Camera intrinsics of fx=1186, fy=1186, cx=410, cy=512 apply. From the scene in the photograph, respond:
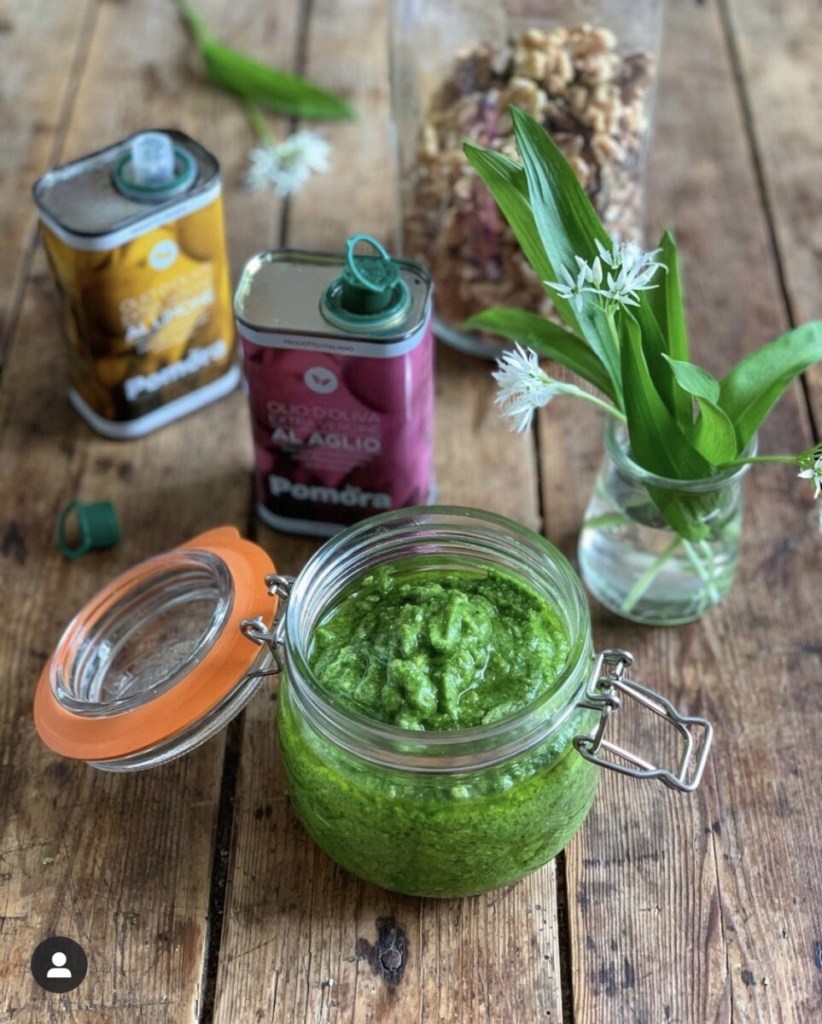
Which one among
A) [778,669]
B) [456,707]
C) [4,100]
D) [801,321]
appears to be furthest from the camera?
[4,100]

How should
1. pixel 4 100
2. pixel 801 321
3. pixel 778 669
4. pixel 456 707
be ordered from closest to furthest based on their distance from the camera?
pixel 456 707 → pixel 778 669 → pixel 801 321 → pixel 4 100

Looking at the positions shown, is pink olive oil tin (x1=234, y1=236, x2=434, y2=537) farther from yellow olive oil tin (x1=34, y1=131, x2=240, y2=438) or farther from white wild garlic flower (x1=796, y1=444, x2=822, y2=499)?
white wild garlic flower (x1=796, y1=444, x2=822, y2=499)

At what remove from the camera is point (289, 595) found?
715mm

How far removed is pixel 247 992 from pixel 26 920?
5.9 inches

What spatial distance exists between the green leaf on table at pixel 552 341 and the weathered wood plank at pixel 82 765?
0.27 m

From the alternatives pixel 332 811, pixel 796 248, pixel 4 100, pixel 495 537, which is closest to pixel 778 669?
pixel 495 537

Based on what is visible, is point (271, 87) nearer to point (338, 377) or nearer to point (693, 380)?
point (338, 377)

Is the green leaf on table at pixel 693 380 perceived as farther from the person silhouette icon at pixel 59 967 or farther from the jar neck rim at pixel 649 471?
the person silhouette icon at pixel 59 967

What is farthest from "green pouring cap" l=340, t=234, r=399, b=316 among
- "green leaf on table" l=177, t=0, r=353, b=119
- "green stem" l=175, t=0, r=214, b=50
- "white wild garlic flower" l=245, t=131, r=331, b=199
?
"green stem" l=175, t=0, r=214, b=50

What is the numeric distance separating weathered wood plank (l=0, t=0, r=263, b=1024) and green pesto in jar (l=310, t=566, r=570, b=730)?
0.56 feet

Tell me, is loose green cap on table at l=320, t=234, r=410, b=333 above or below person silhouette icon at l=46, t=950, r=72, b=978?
above

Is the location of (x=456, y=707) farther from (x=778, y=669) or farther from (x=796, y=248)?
(x=796, y=248)

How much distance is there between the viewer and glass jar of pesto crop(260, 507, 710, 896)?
2.16 ft

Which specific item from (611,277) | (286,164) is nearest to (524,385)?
(611,277)
